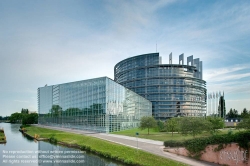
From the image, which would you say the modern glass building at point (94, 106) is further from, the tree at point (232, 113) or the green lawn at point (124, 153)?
the tree at point (232, 113)

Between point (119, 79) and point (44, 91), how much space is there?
56.2 m

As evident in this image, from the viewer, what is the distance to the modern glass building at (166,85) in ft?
413

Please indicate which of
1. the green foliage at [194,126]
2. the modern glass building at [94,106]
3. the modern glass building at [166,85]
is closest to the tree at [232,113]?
the modern glass building at [166,85]

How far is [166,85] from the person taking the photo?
126 metres

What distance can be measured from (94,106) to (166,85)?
74.0m

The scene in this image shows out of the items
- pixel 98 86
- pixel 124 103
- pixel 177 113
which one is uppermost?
pixel 98 86

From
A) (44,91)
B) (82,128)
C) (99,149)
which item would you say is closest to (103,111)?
(82,128)

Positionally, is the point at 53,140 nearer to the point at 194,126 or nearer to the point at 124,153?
the point at 124,153

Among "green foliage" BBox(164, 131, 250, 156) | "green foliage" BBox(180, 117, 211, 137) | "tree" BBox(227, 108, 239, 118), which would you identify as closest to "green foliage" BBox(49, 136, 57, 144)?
"green foliage" BBox(180, 117, 211, 137)

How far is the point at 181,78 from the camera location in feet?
419

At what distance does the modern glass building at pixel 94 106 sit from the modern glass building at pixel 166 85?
1526 inches

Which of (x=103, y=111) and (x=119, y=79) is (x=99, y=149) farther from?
(x=119, y=79)

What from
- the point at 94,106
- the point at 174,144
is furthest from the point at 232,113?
the point at 174,144

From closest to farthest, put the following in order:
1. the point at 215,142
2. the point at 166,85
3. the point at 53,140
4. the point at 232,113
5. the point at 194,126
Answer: the point at 215,142 < the point at 194,126 < the point at 53,140 < the point at 166,85 < the point at 232,113
